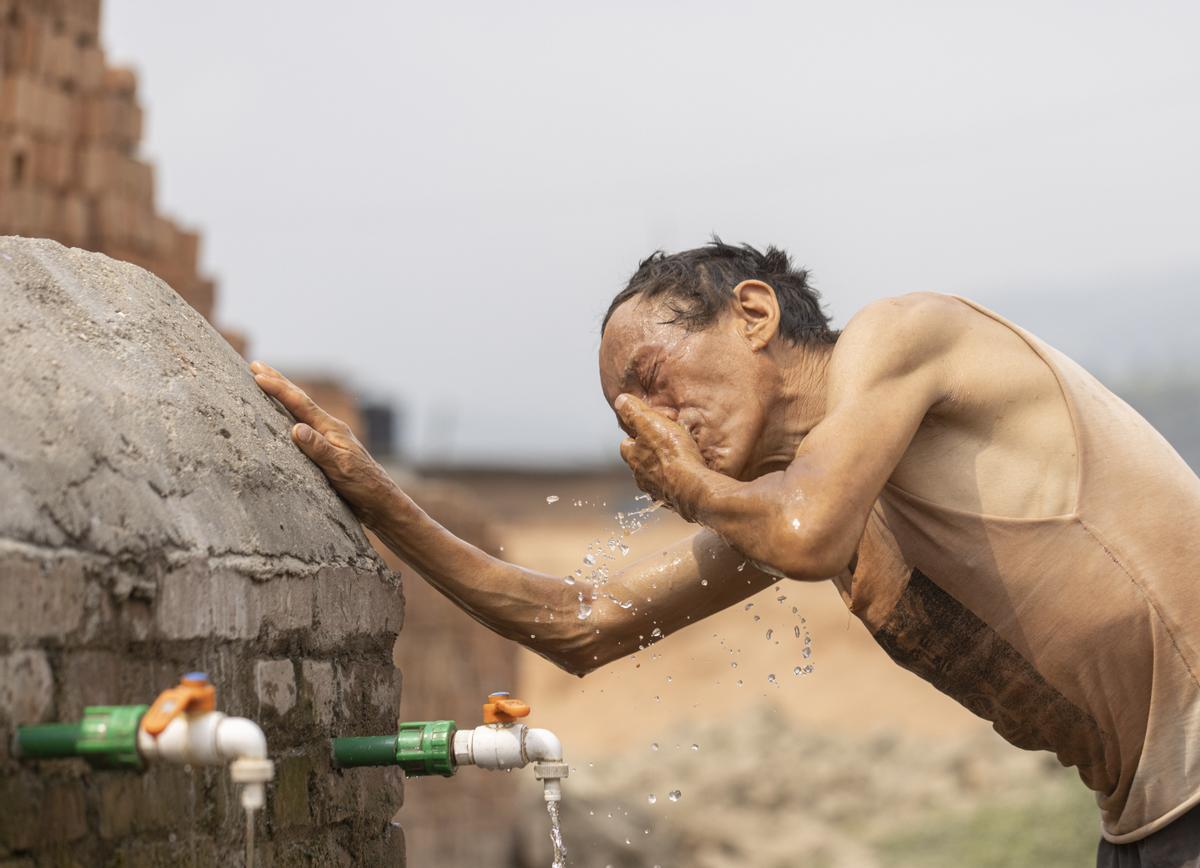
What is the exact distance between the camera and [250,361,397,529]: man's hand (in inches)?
127

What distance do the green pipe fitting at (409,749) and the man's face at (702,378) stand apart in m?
0.73

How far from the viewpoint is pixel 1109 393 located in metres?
3.17

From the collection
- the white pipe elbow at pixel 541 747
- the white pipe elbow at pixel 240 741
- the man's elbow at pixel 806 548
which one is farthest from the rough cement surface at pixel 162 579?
the man's elbow at pixel 806 548

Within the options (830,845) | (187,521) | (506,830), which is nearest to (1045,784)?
(830,845)

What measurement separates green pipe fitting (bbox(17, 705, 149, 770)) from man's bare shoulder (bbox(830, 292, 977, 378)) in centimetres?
140

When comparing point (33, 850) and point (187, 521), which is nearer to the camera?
point (33, 850)

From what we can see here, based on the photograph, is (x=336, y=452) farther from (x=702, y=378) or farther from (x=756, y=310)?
(x=756, y=310)

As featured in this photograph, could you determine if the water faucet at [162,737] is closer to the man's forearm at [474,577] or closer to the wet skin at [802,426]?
the wet skin at [802,426]

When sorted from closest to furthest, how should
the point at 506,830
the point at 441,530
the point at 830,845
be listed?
the point at 441,530 < the point at 506,830 < the point at 830,845

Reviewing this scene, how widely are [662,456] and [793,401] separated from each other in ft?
1.16

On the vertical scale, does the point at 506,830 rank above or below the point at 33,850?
below

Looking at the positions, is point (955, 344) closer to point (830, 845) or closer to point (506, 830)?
point (506, 830)

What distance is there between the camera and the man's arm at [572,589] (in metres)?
3.48

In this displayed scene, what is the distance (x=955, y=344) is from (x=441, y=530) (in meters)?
1.21
